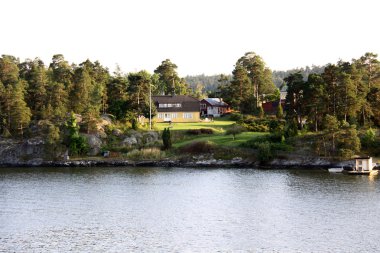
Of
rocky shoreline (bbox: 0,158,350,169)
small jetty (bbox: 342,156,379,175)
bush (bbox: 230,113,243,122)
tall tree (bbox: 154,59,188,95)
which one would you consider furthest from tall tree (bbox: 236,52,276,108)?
small jetty (bbox: 342,156,379,175)

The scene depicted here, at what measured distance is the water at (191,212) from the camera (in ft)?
141

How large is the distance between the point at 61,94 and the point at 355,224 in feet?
237

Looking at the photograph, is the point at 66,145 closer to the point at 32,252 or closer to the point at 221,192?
the point at 221,192

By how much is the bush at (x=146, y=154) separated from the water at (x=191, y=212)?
12321mm

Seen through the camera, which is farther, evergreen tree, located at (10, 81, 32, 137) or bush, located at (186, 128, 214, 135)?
bush, located at (186, 128, 214, 135)

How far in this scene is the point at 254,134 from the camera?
100438 mm

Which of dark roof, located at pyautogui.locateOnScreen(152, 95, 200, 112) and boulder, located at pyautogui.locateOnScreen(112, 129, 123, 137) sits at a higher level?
dark roof, located at pyautogui.locateOnScreen(152, 95, 200, 112)

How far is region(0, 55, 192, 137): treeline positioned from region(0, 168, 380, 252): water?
846 inches

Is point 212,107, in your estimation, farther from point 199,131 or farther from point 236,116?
point 199,131

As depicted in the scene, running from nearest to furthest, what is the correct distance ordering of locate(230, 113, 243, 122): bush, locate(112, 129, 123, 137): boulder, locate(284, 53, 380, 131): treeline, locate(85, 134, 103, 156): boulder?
locate(284, 53, 380, 131): treeline → locate(85, 134, 103, 156): boulder → locate(112, 129, 123, 137): boulder → locate(230, 113, 243, 122): bush

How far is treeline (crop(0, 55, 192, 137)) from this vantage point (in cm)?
10094

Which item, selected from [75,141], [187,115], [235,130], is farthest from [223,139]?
[187,115]

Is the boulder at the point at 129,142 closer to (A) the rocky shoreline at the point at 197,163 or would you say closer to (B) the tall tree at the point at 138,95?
(A) the rocky shoreline at the point at 197,163

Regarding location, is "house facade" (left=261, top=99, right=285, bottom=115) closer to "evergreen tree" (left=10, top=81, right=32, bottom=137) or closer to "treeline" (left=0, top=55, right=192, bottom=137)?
"treeline" (left=0, top=55, right=192, bottom=137)
